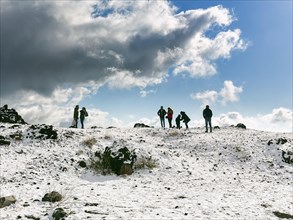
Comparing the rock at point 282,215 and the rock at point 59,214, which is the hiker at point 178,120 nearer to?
the rock at point 282,215

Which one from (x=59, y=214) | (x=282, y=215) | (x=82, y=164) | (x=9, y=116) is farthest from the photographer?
(x=9, y=116)

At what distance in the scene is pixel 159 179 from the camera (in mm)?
19938

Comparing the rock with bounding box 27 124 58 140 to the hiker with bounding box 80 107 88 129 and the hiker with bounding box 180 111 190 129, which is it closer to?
the hiker with bounding box 80 107 88 129

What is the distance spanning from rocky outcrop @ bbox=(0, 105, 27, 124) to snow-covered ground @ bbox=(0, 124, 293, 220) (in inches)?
260

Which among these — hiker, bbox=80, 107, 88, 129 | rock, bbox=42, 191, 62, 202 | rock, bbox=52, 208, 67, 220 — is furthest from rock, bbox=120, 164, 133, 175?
hiker, bbox=80, 107, 88, 129

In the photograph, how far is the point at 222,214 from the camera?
13.6 metres

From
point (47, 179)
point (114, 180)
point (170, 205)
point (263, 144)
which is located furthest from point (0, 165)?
point (263, 144)

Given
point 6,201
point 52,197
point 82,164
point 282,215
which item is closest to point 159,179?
point 82,164

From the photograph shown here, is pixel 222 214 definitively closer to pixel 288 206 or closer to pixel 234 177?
pixel 288 206

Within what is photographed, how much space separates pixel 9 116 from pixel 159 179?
2202cm

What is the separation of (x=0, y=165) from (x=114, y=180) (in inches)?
289

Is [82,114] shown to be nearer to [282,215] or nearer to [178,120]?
[178,120]

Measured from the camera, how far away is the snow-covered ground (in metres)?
13.8

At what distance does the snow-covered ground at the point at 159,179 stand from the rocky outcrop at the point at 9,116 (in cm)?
661
